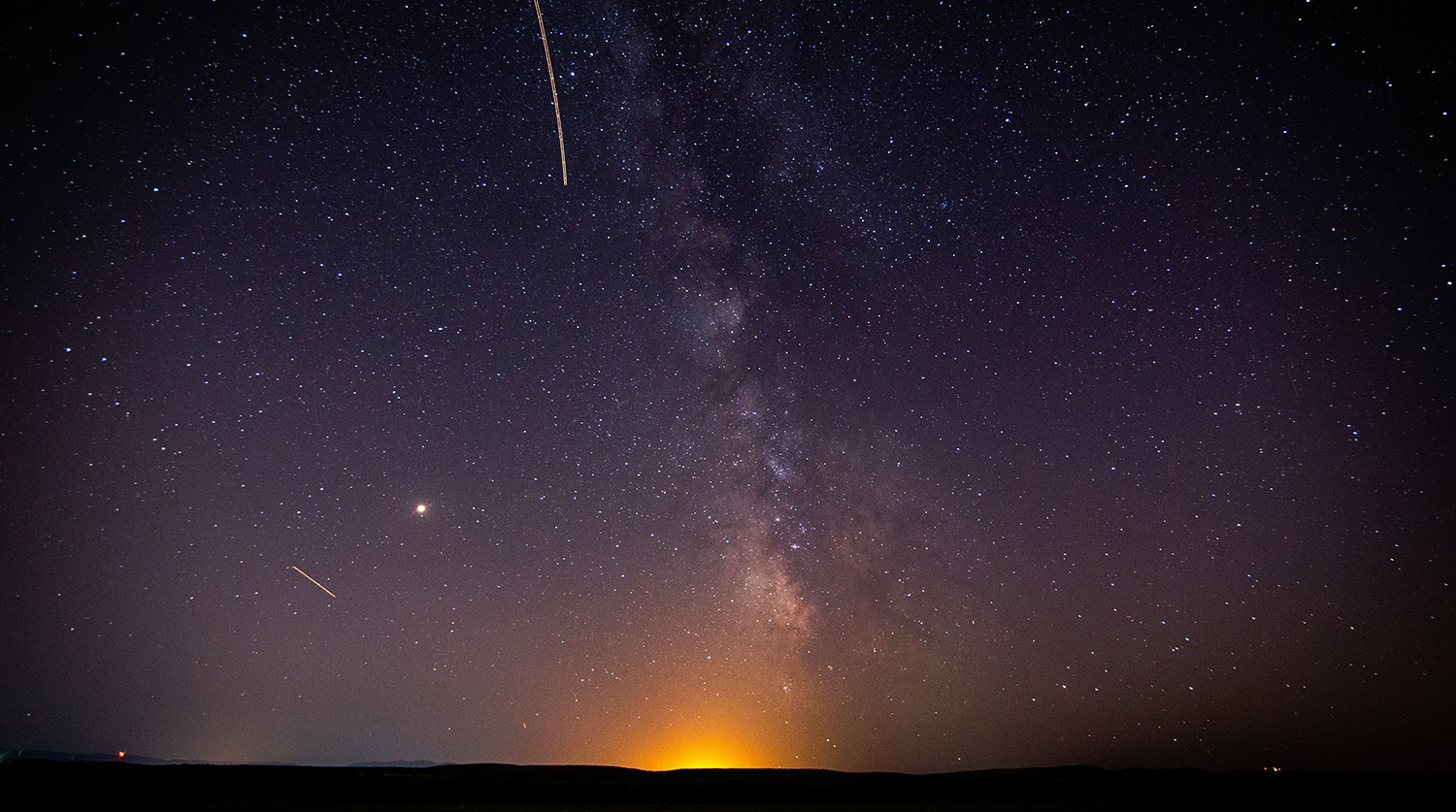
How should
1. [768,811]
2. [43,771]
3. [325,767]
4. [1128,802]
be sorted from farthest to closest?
[325,767] → [1128,802] → [43,771] → [768,811]

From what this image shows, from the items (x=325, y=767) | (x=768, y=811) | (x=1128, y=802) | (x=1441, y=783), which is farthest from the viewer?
(x=1441, y=783)

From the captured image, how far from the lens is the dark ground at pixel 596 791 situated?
12.1 m

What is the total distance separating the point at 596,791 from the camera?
42.9 feet

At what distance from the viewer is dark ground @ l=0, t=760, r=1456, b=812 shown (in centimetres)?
1208

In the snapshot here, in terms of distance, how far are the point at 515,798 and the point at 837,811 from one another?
7.26 meters

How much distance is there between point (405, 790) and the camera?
13.1m

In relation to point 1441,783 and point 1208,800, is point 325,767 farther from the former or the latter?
point 1441,783

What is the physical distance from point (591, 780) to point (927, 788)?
861 cm

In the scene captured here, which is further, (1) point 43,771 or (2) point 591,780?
(2) point 591,780

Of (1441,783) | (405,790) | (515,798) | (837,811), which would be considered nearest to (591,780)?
(515,798)

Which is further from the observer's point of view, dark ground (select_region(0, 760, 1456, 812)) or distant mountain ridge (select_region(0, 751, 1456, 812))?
distant mountain ridge (select_region(0, 751, 1456, 812))

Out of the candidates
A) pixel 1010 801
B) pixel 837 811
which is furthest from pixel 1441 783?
pixel 837 811

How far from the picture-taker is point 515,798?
521 inches

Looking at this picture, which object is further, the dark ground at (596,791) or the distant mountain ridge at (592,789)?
the distant mountain ridge at (592,789)
